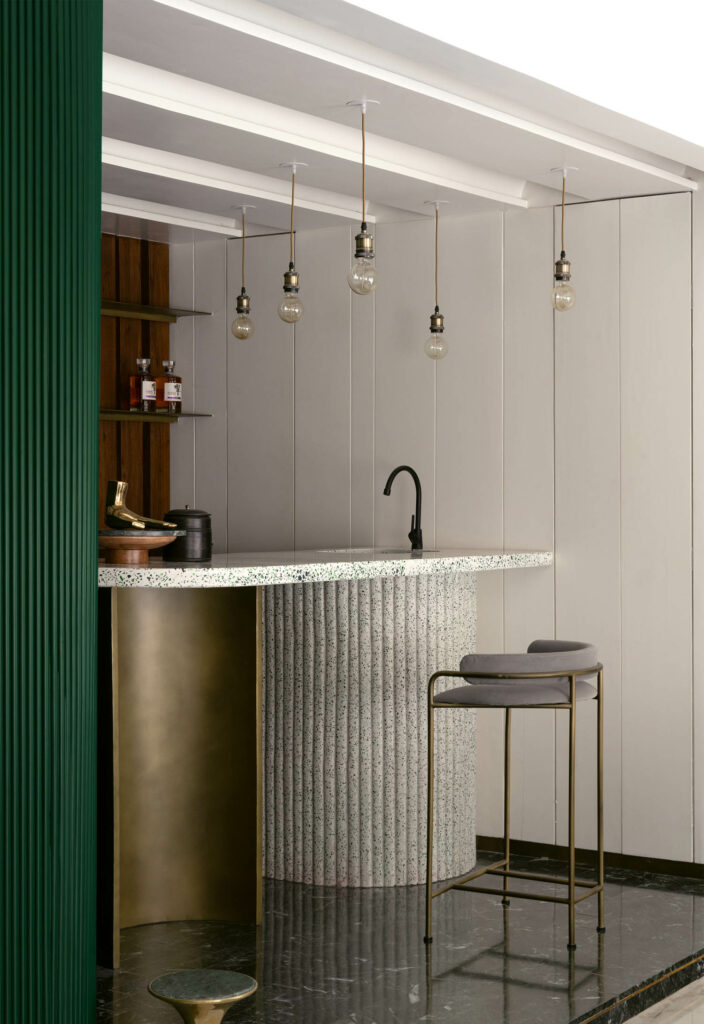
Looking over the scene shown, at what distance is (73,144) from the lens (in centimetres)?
250

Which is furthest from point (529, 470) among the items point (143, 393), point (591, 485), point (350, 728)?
point (143, 393)

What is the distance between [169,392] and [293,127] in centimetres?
173

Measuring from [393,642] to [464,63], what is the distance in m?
1.91

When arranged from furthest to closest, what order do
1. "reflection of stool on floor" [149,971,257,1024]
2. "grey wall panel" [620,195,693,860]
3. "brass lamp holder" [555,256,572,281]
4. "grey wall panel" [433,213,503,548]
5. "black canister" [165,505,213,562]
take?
1. "grey wall panel" [433,213,503,548]
2. "grey wall panel" [620,195,693,860]
3. "brass lamp holder" [555,256,572,281]
4. "black canister" [165,505,213,562]
5. "reflection of stool on floor" [149,971,257,1024]

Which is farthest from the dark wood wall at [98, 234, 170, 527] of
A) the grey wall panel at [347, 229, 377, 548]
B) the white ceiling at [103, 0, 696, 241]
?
the grey wall panel at [347, 229, 377, 548]

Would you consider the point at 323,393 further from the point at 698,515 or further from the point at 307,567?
the point at 307,567

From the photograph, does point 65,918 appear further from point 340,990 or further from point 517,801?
point 517,801

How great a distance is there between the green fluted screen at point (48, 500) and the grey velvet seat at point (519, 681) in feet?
4.68

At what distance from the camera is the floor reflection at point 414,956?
329cm

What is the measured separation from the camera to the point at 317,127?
422 centimetres

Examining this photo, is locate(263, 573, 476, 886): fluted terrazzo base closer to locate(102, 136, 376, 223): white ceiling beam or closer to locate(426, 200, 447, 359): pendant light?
locate(426, 200, 447, 359): pendant light

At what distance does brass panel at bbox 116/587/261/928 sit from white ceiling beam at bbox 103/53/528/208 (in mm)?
1393

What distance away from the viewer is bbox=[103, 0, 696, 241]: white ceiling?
10.5 feet

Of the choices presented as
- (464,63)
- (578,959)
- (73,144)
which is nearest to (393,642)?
(578,959)
